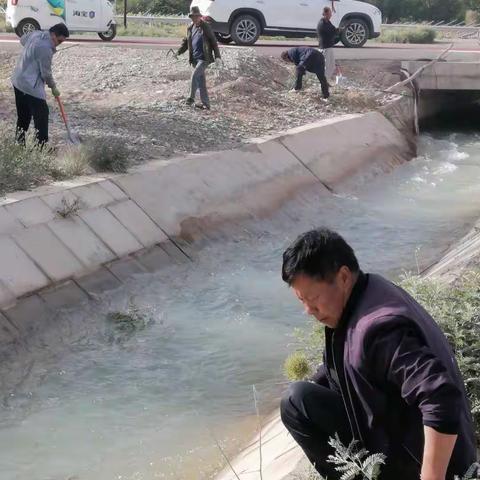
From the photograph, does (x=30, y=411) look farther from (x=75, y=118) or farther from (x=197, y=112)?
(x=197, y=112)

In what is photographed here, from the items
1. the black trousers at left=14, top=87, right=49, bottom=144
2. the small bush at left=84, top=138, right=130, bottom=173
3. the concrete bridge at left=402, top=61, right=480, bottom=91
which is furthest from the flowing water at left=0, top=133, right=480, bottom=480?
the concrete bridge at left=402, top=61, right=480, bottom=91

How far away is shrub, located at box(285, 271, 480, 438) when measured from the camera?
4.32 metres

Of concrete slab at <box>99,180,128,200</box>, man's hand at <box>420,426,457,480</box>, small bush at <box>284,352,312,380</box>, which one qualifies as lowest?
concrete slab at <box>99,180,128,200</box>

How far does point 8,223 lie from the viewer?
28.8 ft

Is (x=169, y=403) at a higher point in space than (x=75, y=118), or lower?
lower

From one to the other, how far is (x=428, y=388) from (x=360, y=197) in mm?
11693

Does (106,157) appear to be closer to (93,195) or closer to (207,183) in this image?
(93,195)

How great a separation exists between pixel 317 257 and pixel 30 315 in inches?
210

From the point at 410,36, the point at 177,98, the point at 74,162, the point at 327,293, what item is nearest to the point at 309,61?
the point at 177,98

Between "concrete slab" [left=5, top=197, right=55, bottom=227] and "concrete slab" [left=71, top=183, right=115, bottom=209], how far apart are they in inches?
21.9

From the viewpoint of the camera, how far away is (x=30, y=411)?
22.0 ft

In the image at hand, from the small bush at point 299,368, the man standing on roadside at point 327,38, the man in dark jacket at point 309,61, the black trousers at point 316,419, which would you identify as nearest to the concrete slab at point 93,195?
the small bush at point 299,368

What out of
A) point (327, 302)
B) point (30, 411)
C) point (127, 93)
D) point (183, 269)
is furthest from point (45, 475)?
point (127, 93)

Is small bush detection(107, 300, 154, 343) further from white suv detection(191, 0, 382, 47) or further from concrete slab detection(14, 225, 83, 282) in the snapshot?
white suv detection(191, 0, 382, 47)
